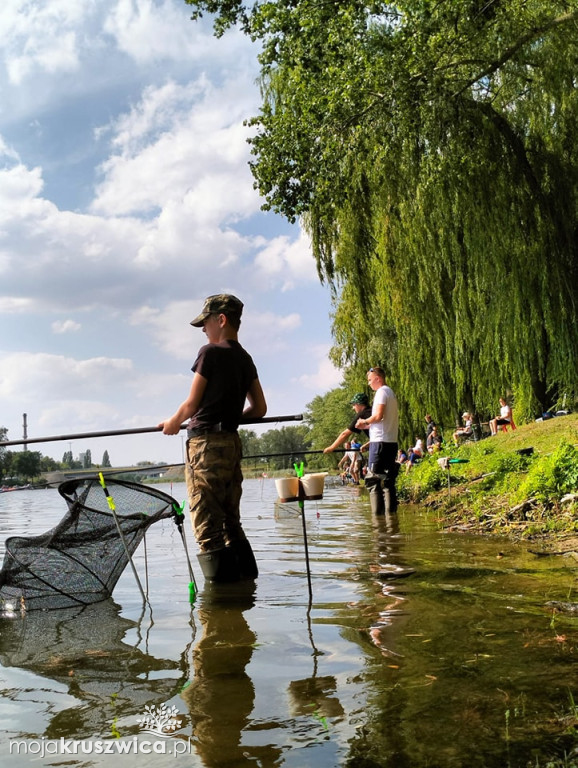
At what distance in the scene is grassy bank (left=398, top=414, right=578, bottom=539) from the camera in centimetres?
885

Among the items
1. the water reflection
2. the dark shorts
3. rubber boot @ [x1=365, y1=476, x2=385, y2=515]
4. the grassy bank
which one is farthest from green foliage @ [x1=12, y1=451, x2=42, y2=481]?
the water reflection

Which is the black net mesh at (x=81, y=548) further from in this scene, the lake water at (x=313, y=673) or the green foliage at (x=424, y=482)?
the green foliage at (x=424, y=482)

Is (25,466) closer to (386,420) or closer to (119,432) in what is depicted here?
(386,420)

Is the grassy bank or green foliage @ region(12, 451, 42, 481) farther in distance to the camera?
green foliage @ region(12, 451, 42, 481)

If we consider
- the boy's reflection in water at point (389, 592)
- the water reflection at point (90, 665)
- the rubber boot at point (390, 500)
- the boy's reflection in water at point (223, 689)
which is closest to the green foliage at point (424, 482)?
the rubber boot at point (390, 500)

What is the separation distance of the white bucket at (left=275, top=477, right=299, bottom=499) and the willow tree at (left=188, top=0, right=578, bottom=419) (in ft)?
Result: 28.3

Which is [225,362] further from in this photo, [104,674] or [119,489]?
[104,674]

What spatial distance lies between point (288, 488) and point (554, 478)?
5.03 meters

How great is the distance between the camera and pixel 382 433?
11.5 metres

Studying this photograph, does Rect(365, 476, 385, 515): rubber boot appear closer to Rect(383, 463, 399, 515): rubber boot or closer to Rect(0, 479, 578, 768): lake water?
Rect(383, 463, 399, 515): rubber boot

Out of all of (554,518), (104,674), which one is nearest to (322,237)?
(554,518)

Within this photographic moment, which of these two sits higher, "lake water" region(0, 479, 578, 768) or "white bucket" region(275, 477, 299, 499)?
"white bucket" region(275, 477, 299, 499)

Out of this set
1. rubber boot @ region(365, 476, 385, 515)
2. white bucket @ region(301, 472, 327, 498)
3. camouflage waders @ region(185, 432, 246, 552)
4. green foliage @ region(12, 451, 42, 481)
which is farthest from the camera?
green foliage @ region(12, 451, 42, 481)

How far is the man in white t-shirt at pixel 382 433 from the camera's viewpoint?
11.4m
